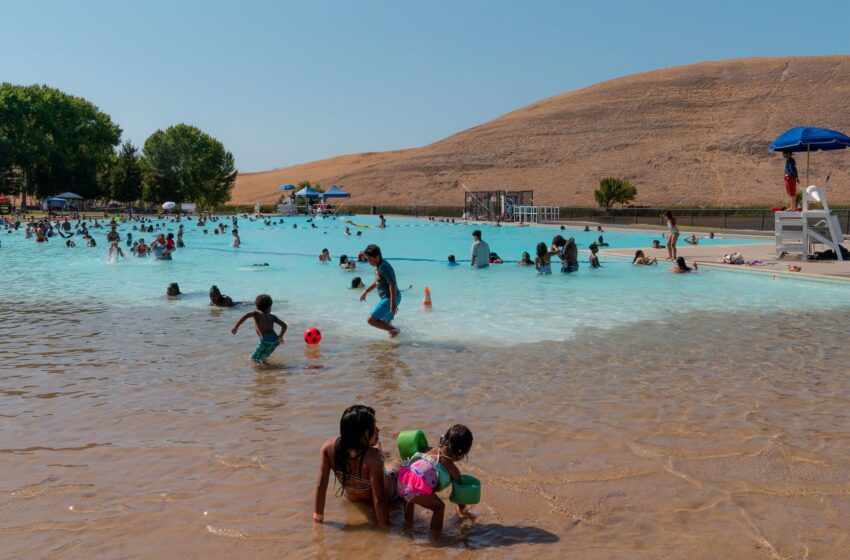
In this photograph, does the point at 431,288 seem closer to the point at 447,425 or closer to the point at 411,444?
the point at 447,425

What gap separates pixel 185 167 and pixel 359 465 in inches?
4065

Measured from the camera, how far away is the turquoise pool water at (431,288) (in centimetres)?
1311

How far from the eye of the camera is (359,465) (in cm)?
479

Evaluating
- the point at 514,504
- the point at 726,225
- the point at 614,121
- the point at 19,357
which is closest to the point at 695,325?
the point at 514,504

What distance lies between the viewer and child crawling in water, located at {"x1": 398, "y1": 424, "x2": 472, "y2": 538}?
456cm

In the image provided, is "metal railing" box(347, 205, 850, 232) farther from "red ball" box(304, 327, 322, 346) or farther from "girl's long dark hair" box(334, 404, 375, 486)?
"girl's long dark hair" box(334, 404, 375, 486)

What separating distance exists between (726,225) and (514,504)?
154ft

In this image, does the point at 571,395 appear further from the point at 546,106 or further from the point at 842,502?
the point at 546,106

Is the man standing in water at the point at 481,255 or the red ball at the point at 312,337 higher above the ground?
the man standing in water at the point at 481,255

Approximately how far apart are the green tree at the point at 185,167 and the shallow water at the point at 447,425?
90.5m

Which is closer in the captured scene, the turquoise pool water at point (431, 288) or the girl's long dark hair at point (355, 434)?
the girl's long dark hair at point (355, 434)

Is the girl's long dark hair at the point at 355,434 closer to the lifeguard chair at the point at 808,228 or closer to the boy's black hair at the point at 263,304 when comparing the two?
the boy's black hair at the point at 263,304

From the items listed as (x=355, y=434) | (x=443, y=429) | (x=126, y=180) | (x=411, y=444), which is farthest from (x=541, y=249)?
(x=126, y=180)

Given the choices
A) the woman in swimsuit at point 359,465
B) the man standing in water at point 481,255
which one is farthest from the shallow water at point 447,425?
the man standing in water at point 481,255
